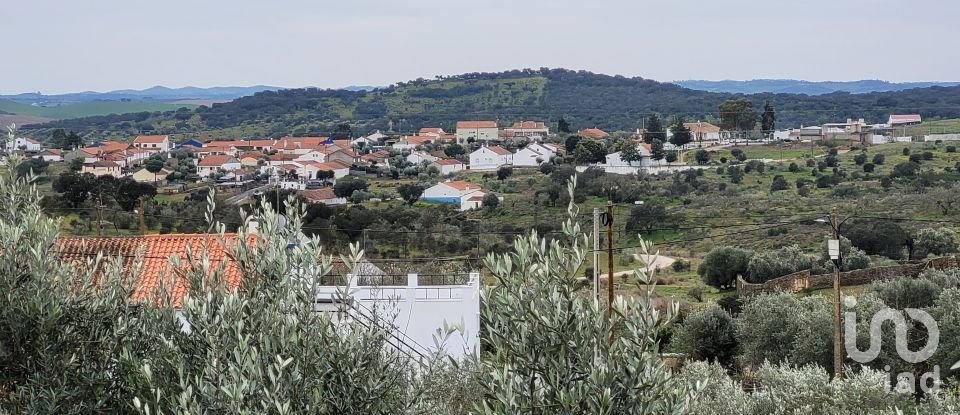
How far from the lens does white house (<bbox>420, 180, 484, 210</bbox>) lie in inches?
1879

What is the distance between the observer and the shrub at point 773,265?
29453 millimetres

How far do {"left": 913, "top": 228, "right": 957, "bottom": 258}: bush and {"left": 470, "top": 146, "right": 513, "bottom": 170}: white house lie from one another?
42.9 m

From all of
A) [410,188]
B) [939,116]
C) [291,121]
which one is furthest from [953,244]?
[291,121]

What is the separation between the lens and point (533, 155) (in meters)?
72.4

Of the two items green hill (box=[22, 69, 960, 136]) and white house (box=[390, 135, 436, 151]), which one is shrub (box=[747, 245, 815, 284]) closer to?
white house (box=[390, 135, 436, 151])

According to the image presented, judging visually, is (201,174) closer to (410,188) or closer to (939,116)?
(410,188)

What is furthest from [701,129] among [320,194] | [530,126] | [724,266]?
Result: [724,266]

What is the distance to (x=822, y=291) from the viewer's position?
83.4 feet

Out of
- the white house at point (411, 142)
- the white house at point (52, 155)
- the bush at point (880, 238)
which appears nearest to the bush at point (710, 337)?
the bush at point (880, 238)

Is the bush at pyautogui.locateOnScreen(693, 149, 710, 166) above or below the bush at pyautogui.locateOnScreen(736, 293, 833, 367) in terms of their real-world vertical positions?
above

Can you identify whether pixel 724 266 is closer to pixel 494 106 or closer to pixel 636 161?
pixel 636 161

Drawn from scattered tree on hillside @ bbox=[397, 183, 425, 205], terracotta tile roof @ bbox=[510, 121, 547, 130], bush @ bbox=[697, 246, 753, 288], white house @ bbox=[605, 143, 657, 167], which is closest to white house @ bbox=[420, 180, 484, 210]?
scattered tree on hillside @ bbox=[397, 183, 425, 205]

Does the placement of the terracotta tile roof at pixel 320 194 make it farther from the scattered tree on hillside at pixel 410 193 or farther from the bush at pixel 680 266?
the bush at pixel 680 266

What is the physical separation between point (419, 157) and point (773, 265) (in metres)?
48.7
